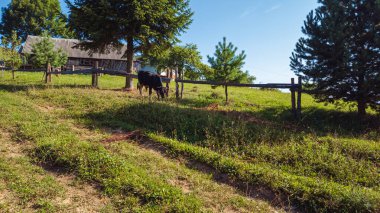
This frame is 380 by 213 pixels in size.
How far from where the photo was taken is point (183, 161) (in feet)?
22.2

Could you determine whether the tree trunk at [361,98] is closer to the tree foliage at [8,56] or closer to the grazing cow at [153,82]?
the grazing cow at [153,82]

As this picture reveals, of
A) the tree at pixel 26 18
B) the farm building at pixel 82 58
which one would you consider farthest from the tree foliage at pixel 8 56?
the tree at pixel 26 18

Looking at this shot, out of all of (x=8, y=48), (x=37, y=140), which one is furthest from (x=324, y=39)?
(x=8, y=48)

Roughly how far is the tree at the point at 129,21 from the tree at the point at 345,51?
8.46 metres

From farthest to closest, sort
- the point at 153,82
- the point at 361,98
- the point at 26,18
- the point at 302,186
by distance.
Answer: the point at 26,18 < the point at 153,82 < the point at 361,98 < the point at 302,186

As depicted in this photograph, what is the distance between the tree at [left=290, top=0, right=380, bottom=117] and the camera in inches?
388

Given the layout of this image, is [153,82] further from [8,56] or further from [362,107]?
[8,56]

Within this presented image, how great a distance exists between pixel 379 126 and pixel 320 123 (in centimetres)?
199

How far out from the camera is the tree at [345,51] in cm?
984

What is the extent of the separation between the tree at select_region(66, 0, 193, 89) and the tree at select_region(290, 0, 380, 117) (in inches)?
333

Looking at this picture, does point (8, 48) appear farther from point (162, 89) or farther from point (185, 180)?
point (185, 180)

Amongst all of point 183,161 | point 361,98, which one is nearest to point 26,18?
point 183,161

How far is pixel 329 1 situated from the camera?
34.6 ft

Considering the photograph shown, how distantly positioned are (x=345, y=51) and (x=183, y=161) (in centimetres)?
749
